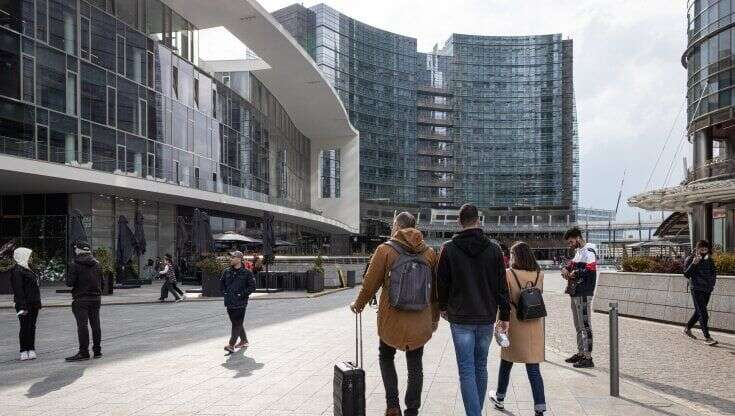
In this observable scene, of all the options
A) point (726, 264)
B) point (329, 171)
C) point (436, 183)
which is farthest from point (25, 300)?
point (436, 183)

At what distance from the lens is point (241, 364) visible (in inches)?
353

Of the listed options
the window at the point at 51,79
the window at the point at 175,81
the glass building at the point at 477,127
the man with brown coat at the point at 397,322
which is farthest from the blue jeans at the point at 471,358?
the glass building at the point at 477,127

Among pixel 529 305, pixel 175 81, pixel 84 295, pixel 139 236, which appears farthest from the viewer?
pixel 175 81

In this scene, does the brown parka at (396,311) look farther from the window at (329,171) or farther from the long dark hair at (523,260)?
the window at (329,171)

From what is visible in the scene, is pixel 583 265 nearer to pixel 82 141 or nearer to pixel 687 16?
pixel 82 141

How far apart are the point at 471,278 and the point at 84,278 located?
6.66m

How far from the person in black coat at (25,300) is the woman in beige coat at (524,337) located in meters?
7.03

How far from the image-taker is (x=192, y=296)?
77.7ft

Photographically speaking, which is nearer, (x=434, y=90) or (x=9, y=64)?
(x=9, y=64)

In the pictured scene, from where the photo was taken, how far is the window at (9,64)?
25.4 meters

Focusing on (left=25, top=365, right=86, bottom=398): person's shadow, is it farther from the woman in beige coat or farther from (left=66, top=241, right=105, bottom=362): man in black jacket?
the woman in beige coat

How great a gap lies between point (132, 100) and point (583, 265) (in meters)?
28.8

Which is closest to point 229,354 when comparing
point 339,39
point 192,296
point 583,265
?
point 583,265

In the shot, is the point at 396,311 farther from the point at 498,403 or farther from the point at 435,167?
the point at 435,167
